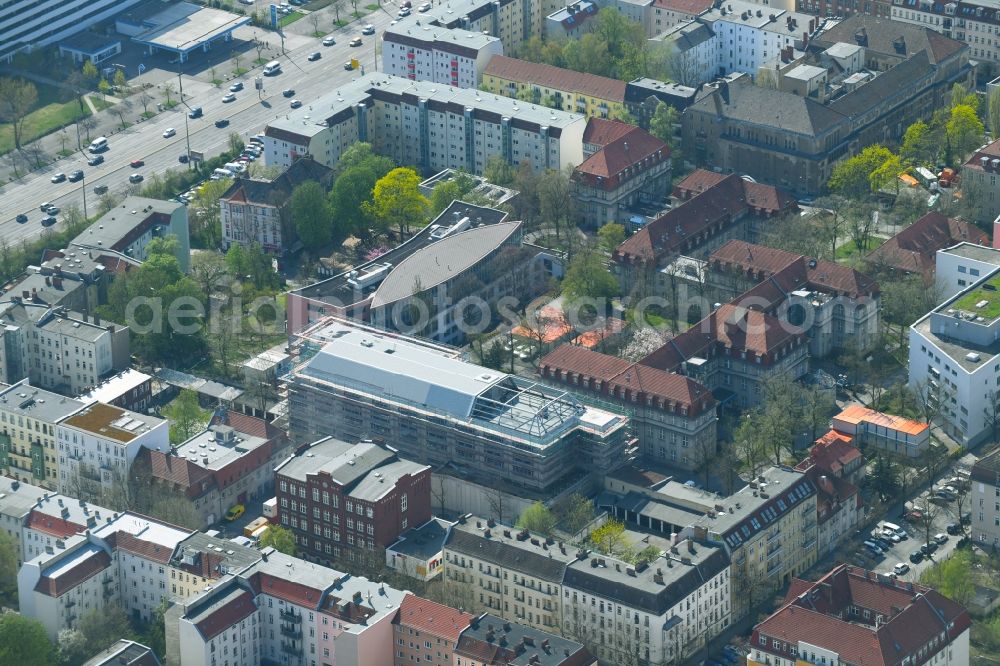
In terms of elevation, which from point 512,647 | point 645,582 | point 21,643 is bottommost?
point 21,643

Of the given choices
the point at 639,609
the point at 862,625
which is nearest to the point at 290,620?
the point at 639,609

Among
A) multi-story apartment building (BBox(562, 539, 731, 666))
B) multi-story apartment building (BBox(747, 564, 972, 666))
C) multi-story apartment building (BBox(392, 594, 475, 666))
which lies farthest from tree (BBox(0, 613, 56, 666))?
multi-story apartment building (BBox(747, 564, 972, 666))

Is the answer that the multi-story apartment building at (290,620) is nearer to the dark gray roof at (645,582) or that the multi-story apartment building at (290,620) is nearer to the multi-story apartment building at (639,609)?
the multi-story apartment building at (639,609)

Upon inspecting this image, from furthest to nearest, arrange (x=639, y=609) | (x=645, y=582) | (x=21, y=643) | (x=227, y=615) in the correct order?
(x=645, y=582) → (x=227, y=615) → (x=639, y=609) → (x=21, y=643)

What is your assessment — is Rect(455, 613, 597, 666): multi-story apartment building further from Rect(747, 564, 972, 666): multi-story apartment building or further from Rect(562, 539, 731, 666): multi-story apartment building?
Rect(747, 564, 972, 666): multi-story apartment building

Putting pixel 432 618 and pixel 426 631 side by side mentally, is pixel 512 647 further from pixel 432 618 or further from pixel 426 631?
pixel 432 618

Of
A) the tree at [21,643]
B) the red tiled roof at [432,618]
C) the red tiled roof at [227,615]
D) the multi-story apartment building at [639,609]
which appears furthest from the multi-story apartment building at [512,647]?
the tree at [21,643]

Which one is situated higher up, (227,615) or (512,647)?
(512,647)
